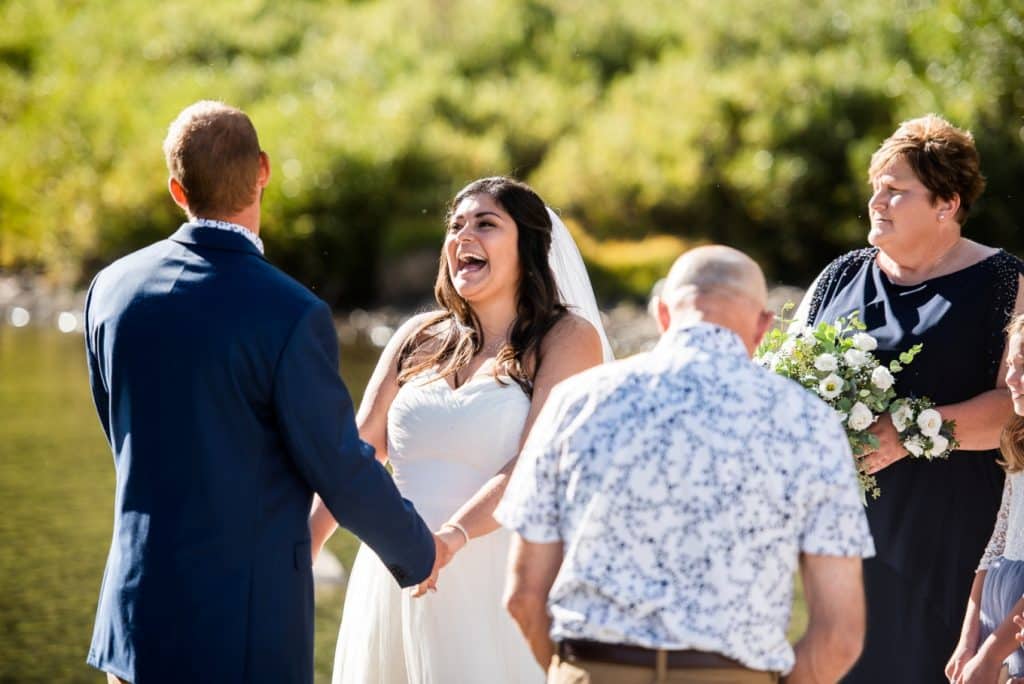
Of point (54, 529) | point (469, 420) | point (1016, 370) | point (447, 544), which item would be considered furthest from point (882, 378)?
point (54, 529)

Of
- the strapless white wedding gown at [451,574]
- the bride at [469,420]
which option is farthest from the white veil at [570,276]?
the strapless white wedding gown at [451,574]

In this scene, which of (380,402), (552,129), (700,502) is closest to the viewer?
(700,502)

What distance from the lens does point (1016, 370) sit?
418 centimetres

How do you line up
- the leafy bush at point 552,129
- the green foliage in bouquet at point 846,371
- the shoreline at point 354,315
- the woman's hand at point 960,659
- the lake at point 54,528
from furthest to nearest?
the leafy bush at point 552,129
the shoreline at point 354,315
the lake at point 54,528
the green foliage in bouquet at point 846,371
the woman's hand at point 960,659

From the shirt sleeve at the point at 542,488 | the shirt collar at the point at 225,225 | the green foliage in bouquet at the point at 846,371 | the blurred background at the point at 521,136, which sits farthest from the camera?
the blurred background at the point at 521,136

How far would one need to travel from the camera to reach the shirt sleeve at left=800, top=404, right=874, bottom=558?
2.87 metres

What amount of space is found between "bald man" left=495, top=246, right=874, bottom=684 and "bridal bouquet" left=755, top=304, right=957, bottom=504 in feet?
4.80

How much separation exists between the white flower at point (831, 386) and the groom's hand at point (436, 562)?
1.18 metres

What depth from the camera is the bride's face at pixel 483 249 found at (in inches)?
180

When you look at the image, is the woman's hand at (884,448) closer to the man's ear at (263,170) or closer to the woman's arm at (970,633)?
the woman's arm at (970,633)

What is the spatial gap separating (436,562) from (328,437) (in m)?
0.70

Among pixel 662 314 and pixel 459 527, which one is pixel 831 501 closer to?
pixel 662 314

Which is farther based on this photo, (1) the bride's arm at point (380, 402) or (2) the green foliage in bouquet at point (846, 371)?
(1) the bride's arm at point (380, 402)

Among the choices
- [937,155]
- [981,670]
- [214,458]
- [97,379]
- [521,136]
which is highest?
[521,136]
